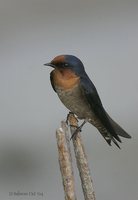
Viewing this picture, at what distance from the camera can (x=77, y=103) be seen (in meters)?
2.33

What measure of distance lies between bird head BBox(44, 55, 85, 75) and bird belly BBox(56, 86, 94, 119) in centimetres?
10

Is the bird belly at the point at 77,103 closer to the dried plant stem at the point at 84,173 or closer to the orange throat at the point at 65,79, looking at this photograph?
the orange throat at the point at 65,79

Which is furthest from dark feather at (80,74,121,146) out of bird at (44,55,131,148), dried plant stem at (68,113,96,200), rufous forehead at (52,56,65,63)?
dried plant stem at (68,113,96,200)

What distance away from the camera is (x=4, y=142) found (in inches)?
150

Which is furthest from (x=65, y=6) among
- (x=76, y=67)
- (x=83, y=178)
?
(x=83, y=178)

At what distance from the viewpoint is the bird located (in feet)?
7.06

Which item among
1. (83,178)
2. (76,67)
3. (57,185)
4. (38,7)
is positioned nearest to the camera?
(83,178)

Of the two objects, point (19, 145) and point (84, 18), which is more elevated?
point (84, 18)

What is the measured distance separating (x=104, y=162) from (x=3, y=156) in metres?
0.52

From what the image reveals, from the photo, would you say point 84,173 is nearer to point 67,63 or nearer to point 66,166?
point 66,166

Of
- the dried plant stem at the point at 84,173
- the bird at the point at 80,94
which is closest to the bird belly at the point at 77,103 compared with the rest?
the bird at the point at 80,94

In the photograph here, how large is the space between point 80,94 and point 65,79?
101 mm

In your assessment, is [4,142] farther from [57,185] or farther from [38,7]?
[38,7]

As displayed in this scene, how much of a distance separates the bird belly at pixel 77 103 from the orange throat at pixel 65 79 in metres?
0.04
